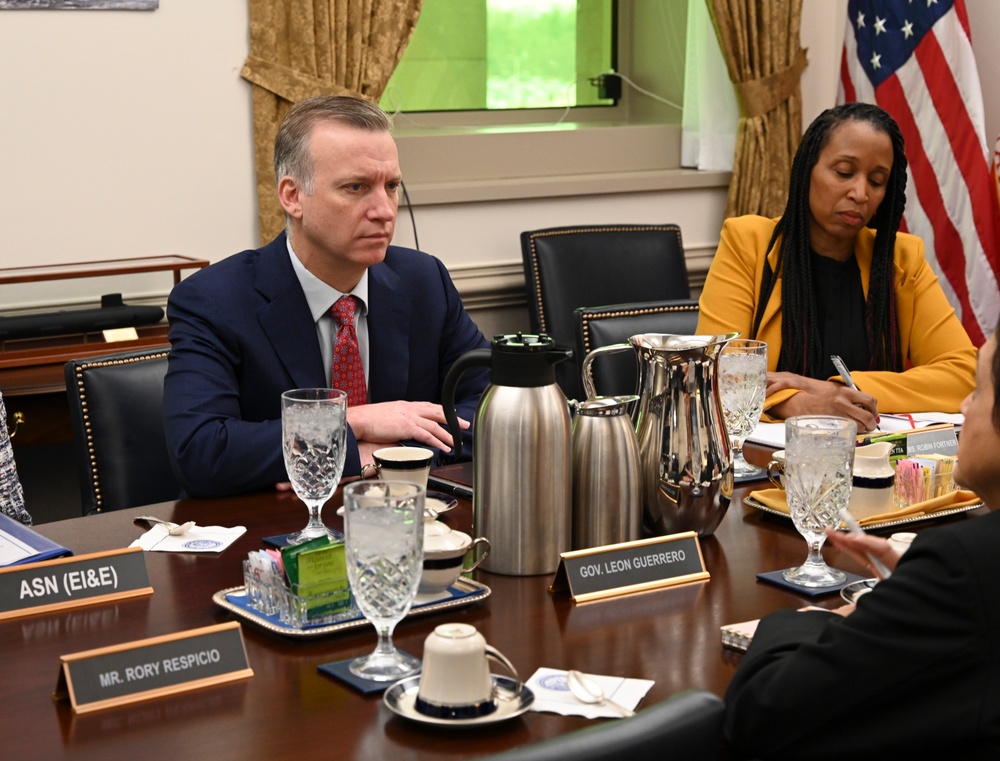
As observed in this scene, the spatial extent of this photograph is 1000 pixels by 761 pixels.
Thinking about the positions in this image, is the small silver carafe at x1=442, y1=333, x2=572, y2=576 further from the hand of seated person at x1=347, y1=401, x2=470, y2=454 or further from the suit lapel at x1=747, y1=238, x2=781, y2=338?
the suit lapel at x1=747, y1=238, x2=781, y2=338

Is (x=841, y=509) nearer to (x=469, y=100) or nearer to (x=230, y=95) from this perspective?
(x=230, y=95)

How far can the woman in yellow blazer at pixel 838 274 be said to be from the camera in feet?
9.85

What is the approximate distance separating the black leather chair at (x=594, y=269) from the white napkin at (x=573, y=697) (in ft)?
9.30

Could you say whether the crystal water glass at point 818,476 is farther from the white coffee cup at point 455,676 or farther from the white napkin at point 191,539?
the white napkin at point 191,539

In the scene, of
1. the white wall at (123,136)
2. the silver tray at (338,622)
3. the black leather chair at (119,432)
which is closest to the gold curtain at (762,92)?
the white wall at (123,136)

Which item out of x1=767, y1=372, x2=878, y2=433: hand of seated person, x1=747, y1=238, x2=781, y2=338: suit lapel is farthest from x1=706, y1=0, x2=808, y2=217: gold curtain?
x1=767, y1=372, x2=878, y2=433: hand of seated person

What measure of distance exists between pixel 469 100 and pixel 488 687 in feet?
12.2

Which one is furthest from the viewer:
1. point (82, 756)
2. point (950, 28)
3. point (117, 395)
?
point (950, 28)

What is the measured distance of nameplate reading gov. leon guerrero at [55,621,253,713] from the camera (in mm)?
1235

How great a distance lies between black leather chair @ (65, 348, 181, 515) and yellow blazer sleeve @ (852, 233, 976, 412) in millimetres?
1435

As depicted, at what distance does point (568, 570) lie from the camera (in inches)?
60.4

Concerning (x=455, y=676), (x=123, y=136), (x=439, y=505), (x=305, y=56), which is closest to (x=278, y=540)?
(x=439, y=505)

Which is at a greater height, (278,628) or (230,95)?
(230,95)

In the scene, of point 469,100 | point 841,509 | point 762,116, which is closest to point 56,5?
point 469,100
